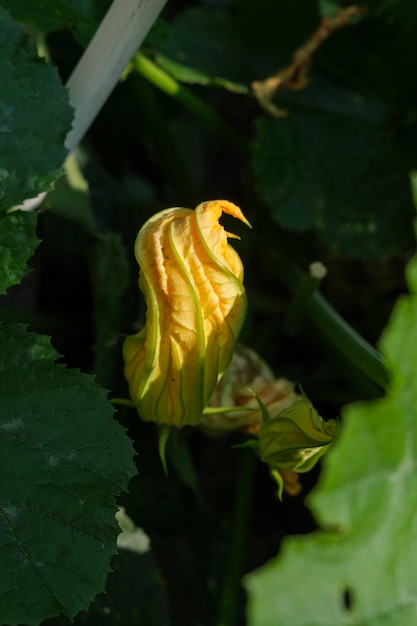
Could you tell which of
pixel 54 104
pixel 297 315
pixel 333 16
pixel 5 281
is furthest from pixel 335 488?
pixel 333 16

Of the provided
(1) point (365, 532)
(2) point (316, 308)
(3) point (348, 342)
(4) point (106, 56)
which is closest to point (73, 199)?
(4) point (106, 56)

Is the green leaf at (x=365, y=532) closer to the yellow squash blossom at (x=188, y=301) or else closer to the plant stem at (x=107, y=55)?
the yellow squash blossom at (x=188, y=301)

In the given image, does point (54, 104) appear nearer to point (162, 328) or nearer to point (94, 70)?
point (94, 70)

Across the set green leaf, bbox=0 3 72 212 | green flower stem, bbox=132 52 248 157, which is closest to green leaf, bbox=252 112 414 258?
green flower stem, bbox=132 52 248 157

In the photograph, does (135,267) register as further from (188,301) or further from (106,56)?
(188,301)

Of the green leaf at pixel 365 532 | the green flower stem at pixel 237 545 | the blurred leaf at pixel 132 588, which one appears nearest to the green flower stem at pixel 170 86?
the green flower stem at pixel 237 545

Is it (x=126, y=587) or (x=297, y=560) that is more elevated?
(x=297, y=560)
